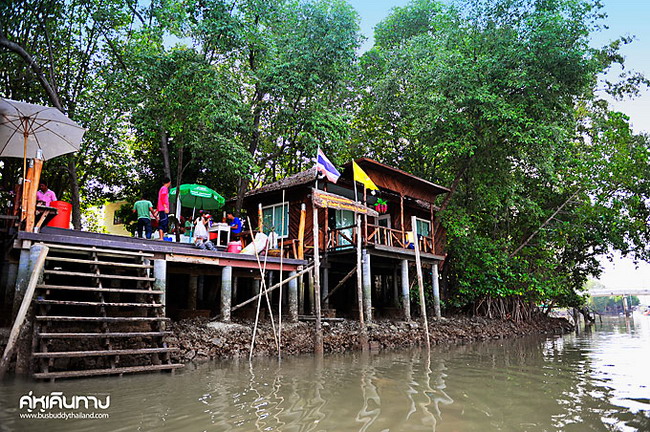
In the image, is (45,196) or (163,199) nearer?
(45,196)

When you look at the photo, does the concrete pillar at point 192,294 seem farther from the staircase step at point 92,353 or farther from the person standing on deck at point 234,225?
the staircase step at point 92,353

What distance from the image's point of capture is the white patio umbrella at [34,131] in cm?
811

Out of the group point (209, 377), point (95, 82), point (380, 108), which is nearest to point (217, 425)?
point (209, 377)

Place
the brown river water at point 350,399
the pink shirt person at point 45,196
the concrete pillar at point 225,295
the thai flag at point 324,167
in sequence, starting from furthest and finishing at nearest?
the thai flag at point 324,167
the concrete pillar at point 225,295
the pink shirt person at point 45,196
the brown river water at point 350,399

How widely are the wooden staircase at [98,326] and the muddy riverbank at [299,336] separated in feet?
3.17

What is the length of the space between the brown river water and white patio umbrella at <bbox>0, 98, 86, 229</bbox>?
4.71 metres

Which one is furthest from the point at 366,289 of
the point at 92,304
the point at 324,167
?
the point at 92,304

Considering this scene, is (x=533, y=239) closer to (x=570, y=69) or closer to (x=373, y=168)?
(x=570, y=69)

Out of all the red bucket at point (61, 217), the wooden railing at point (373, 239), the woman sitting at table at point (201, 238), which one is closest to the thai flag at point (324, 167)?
the wooden railing at point (373, 239)

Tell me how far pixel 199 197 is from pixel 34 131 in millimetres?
5866

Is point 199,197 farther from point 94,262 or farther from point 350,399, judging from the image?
point 350,399

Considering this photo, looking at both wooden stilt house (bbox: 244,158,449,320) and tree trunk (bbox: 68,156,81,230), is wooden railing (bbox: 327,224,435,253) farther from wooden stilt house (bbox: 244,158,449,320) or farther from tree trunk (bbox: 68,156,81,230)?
tree trunk (bbox: 68,156,81,230)

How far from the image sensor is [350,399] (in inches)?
218

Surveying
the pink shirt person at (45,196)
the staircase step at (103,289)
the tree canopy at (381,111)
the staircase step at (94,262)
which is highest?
the tree canopy at (381,111)
